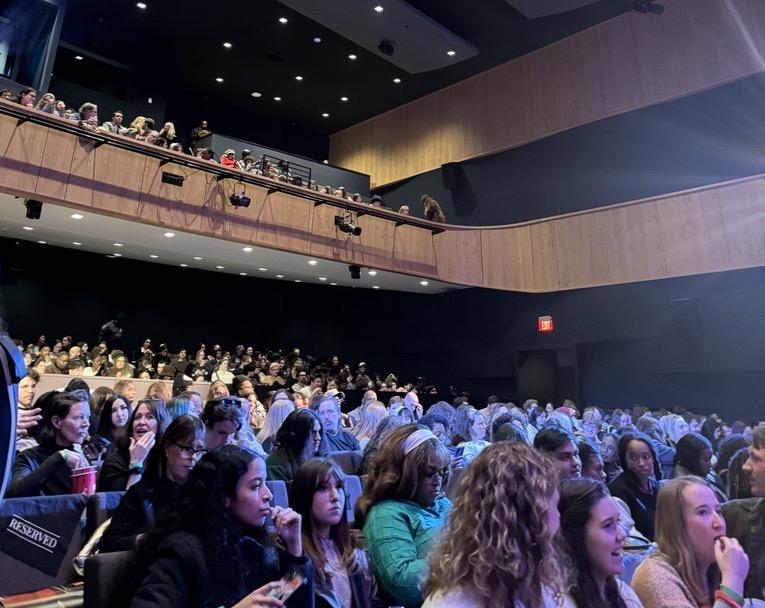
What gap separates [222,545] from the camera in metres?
1.50

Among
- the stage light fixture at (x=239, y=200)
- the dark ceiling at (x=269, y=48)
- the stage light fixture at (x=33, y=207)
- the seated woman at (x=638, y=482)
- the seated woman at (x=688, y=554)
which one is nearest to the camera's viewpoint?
the seated woman at (x=688, y=554)

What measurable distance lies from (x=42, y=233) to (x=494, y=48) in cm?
1021

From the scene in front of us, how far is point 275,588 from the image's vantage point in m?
1.51

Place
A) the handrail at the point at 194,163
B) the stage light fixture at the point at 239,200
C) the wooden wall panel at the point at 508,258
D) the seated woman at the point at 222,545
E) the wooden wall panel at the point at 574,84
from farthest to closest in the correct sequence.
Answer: the wooden wall panel at the point at 508,258 < the wooden wall panel at the point at 574,84 < the stage light fixture at the point at 239,200 < the handrail at the point at 194,163 < the seated woman at the point at 222,545

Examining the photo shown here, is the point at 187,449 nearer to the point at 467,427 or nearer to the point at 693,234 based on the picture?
the point at 467,427

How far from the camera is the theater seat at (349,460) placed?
13.8 feet

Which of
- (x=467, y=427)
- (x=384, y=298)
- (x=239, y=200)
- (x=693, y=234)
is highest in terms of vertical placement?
(x=239, y=200)

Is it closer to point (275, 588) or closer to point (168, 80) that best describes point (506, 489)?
point (275, 588)

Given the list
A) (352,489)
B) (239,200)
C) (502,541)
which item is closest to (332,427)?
(352,489)

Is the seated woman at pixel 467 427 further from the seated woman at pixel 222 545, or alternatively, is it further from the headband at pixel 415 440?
the seated woman at pixel 222 545

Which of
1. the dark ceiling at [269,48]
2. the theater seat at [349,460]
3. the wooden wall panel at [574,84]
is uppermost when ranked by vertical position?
the dark ceiling at [269,48]

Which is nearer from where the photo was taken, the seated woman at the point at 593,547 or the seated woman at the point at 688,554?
the seated woman at the point at 593,547

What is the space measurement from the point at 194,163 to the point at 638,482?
7112 mm

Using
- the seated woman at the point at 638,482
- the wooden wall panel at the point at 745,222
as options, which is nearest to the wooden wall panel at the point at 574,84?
the wooden wall panel at the point at 745,222
